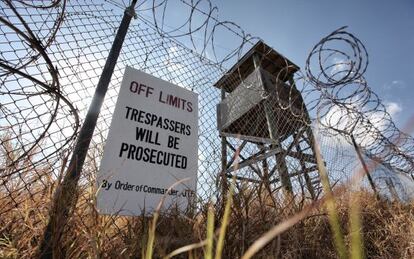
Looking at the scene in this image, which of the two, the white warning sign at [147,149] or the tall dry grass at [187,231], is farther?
the white warning sign at [147,149]


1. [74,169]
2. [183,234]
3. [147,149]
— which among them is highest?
[147,149]

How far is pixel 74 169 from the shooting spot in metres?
1.65

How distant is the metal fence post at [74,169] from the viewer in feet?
4.40

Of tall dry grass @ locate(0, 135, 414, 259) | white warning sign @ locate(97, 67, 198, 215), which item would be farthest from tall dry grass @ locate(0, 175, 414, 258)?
white warning sign @ locate(97, 67, 198, 215)

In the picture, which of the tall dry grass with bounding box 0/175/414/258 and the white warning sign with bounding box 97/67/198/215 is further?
the white warning sign with bounding box 97/67/198/215

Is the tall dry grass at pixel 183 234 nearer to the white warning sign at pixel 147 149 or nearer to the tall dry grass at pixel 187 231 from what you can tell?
the tall dry grass at pixel 187 231

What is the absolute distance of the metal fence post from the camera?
134 cm

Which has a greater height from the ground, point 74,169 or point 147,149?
point 147,149

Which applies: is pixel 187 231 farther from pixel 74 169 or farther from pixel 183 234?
pixel 74 169

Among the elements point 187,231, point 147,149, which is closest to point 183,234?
point 187,231

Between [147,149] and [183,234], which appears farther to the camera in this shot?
[147,149]

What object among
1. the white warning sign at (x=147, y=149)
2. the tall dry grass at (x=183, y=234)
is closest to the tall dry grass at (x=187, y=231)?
the tall dry grass at (x=183, y=234)

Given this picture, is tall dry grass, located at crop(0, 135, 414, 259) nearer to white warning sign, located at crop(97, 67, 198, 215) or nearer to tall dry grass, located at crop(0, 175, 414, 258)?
tall dry grass, located at crop(0, 175, 414, 258)

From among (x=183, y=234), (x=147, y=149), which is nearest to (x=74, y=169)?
(x=147, y=149)
